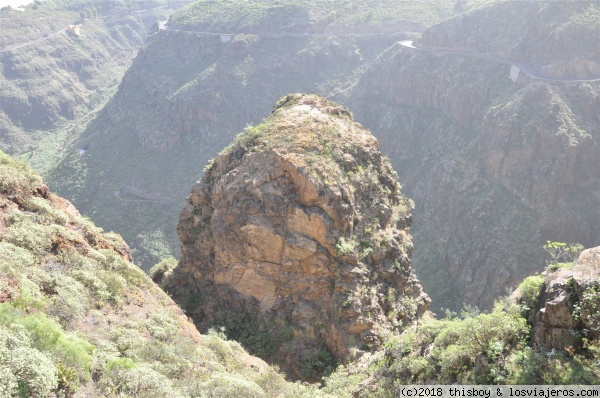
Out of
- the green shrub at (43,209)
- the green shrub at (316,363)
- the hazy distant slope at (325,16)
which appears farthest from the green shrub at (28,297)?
the hazy distant slope at (325,16)

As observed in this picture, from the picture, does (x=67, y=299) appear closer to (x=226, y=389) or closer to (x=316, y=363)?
(x=226, y=389)

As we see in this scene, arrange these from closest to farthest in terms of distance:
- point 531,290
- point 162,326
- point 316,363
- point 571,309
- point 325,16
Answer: point 571,309 → point 531,290 → point 162,326 → point 316,363 → point 325,16

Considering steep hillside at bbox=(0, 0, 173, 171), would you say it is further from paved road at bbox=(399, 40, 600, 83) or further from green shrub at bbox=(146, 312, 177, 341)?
green shrub at bbox=(146, 312, 177, 341)

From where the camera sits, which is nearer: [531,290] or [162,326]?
[531,290]

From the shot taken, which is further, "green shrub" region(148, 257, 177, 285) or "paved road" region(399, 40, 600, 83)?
"paved road" region(399, 40, 600, 83)

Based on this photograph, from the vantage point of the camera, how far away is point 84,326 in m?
11.5

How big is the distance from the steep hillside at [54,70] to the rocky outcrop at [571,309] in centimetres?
7095

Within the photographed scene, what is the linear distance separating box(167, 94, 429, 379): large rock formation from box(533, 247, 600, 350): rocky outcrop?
7381mm

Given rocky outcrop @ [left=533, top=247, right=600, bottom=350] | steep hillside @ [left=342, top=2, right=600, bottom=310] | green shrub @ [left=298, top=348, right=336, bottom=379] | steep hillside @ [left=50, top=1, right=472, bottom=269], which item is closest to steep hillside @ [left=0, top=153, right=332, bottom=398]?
green shrub @ [left=298, top=348, right=336, bottom=379]

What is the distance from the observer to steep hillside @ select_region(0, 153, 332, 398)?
881 cm

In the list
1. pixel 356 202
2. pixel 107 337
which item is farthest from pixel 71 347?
pixel 356 202

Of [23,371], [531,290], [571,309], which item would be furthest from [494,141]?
[23,371]

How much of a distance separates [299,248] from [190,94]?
57.7 m

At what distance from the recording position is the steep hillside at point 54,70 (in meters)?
81.2
